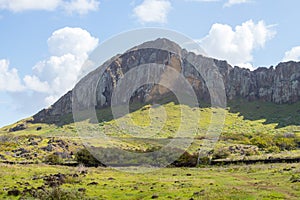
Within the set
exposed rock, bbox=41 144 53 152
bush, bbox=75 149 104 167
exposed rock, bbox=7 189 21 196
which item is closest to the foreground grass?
exposed rock, bbox=7 189 21 196

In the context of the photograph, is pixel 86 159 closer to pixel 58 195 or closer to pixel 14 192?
pixel 14 192

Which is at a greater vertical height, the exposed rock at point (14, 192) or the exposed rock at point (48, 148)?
the exposed rock at point (48, 148)

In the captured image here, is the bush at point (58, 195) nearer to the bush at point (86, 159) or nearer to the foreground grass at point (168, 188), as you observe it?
the foreground grass at point (168, 188)

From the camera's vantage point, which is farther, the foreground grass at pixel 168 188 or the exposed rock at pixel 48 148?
the exposed rock at pixel 48 148

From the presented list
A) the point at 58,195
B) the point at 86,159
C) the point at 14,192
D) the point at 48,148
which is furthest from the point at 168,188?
the point at 48,148

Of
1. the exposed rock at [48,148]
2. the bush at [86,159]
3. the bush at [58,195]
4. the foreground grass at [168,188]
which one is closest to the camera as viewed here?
the foreground grass at [168,188]

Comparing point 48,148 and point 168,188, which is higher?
point 48,148

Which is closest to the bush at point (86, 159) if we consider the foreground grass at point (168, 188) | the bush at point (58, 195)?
the foreground grass at point (168, 188)

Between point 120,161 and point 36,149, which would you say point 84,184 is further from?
point 36,149

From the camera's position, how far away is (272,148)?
111875mm

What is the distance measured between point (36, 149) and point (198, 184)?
86813mm

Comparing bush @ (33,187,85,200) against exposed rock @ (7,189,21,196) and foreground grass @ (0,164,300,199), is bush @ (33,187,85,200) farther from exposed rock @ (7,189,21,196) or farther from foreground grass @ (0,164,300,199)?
exposed rock @ (7,189,21,196)

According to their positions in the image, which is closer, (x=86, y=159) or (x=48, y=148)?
(x=86, y=159)

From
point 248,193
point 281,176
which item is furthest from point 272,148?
point 248,193
